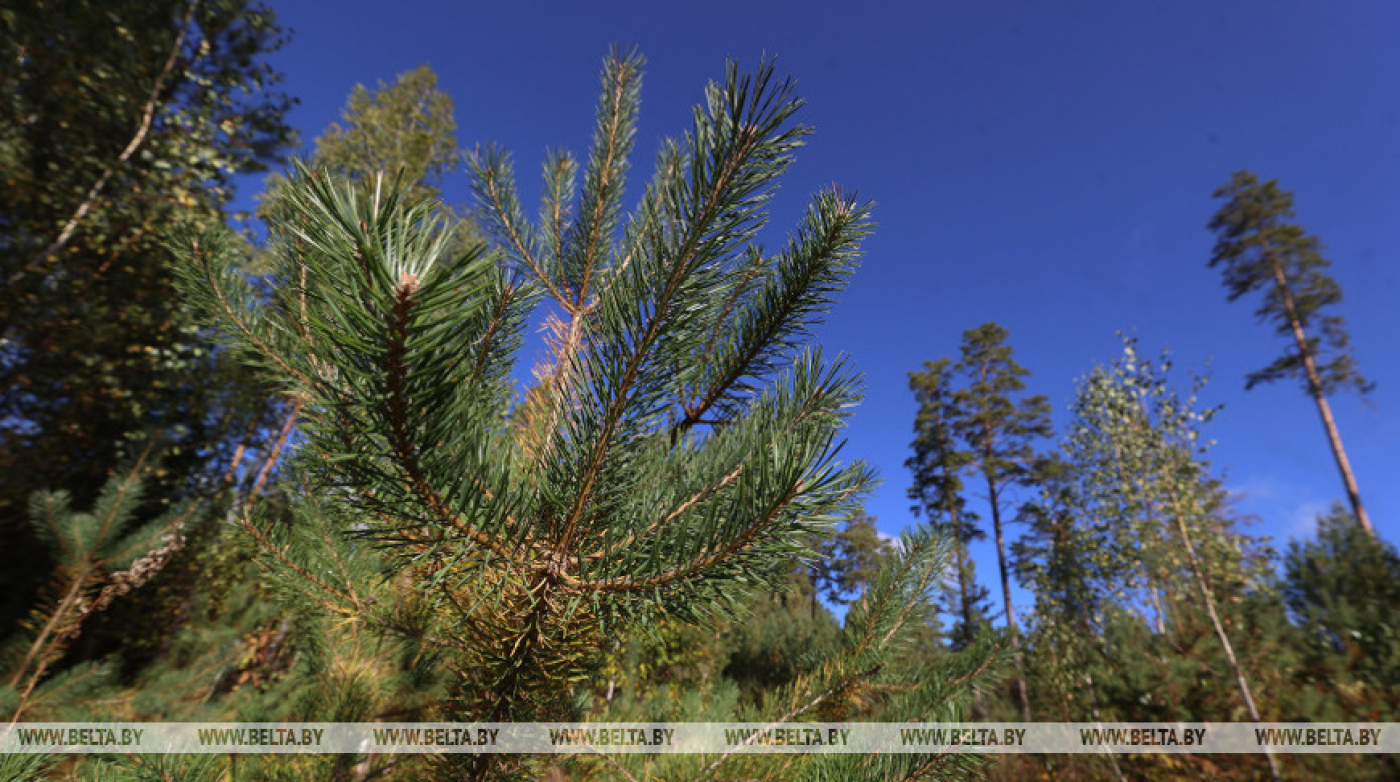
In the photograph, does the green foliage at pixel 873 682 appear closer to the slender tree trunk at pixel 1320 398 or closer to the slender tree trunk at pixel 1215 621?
the slender tree trunk at pixel 1215 621

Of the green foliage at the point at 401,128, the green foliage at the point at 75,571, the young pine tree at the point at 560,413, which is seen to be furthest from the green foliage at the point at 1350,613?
the green foliage at the point at 401,128

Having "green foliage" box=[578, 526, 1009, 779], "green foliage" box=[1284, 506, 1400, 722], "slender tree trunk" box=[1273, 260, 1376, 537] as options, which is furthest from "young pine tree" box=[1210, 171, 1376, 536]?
"green foliage" box=[578, 526, 1009, 779]

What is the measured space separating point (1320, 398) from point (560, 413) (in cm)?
2444

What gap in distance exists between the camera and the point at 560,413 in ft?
3.02

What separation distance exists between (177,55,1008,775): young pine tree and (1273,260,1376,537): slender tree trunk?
21625 millimetres

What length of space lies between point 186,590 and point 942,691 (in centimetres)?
981

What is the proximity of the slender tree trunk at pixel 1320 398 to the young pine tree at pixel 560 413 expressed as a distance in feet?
70.9

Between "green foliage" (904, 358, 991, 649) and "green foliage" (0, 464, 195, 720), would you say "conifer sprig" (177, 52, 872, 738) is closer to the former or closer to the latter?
"green foliage" (0, 464, 195, 720)

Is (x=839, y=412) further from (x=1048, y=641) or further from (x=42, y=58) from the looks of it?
(x=1048, y=641)

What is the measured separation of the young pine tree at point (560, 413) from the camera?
619mm

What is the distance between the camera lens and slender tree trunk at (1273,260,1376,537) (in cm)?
1386

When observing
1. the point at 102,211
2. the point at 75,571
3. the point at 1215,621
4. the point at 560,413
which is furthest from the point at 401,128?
the point at 1215,621

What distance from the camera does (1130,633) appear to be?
9672 millimetres

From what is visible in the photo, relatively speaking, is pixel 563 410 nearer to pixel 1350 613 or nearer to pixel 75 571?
pixel 75 571
